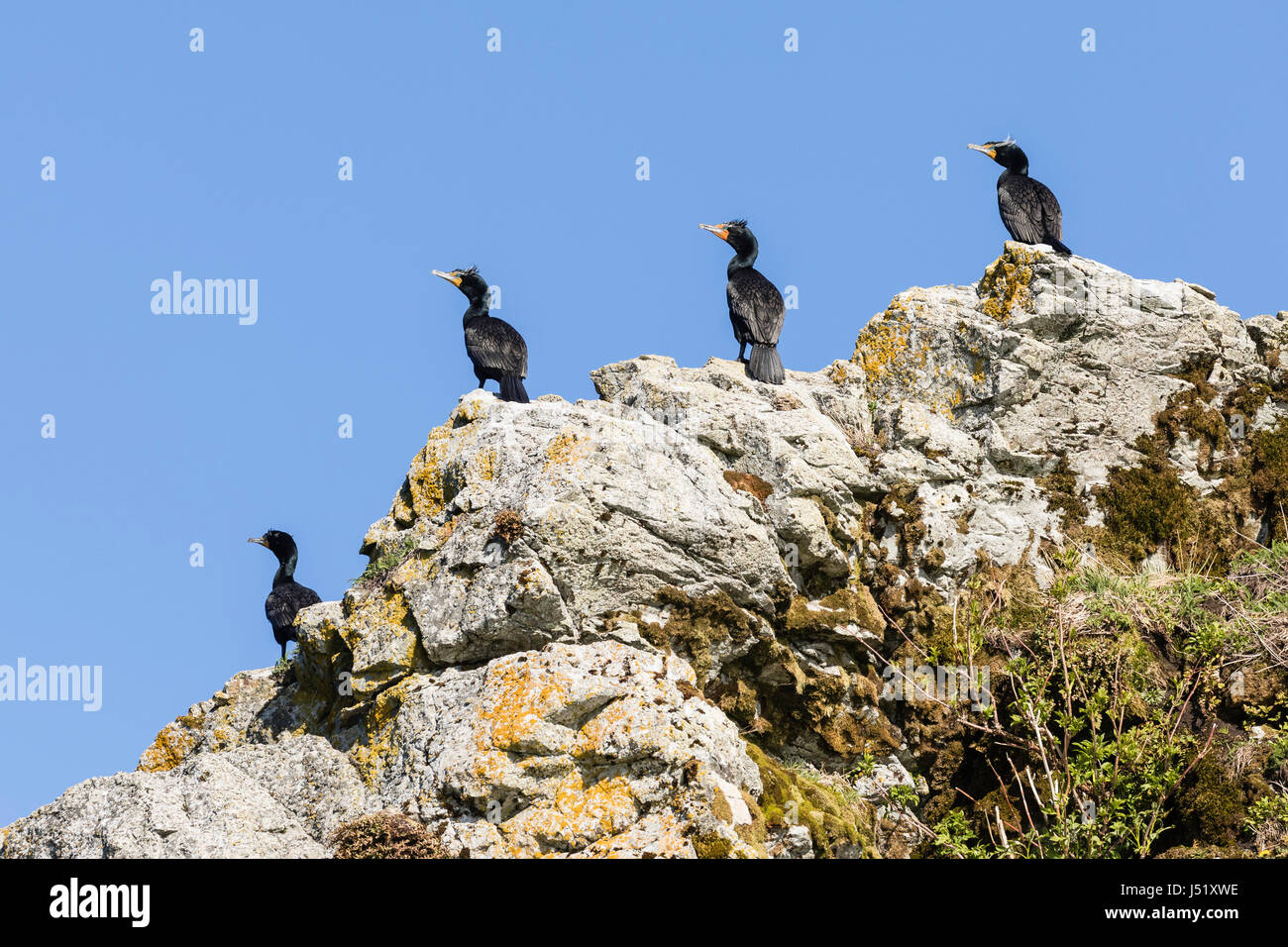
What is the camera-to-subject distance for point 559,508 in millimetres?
12570

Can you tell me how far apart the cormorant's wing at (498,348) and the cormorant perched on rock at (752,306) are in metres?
2.84

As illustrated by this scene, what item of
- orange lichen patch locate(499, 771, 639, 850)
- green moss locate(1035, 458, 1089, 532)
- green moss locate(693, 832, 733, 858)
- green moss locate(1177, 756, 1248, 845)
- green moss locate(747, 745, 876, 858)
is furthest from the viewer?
green moss locate(1035, 458, 1089, 532)

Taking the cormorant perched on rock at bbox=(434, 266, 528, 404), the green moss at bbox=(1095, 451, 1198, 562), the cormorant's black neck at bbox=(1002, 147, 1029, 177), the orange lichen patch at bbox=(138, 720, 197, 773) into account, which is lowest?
the orange lichen patch at bbox=(138, 720, 197, 773)

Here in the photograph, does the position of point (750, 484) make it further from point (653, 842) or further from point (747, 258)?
point (747, 258)

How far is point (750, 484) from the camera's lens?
46.2 feet

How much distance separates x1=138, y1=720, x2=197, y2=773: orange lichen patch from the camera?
49.2ft

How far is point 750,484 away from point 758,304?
426 centimetres

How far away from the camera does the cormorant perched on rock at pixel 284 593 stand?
17578 millimetres

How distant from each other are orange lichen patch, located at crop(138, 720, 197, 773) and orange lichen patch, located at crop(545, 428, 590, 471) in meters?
5.34

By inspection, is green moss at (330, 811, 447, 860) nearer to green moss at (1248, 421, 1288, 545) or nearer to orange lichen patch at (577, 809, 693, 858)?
orange lichen patch at (577, 809, 693, 858)

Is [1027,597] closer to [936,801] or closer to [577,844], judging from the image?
[936,801]

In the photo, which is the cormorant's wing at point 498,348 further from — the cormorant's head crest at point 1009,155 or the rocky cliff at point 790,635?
the cormorant's head crest at point 1009,155

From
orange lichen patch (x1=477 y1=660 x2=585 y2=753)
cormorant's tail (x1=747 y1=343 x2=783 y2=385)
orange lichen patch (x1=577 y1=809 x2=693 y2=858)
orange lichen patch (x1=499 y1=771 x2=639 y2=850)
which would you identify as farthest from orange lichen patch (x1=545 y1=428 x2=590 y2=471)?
cormorant's tail (x1=747 y1=343 x2=783 y2=385)

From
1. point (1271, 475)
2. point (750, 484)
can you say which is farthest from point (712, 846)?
point (1271, 475)
